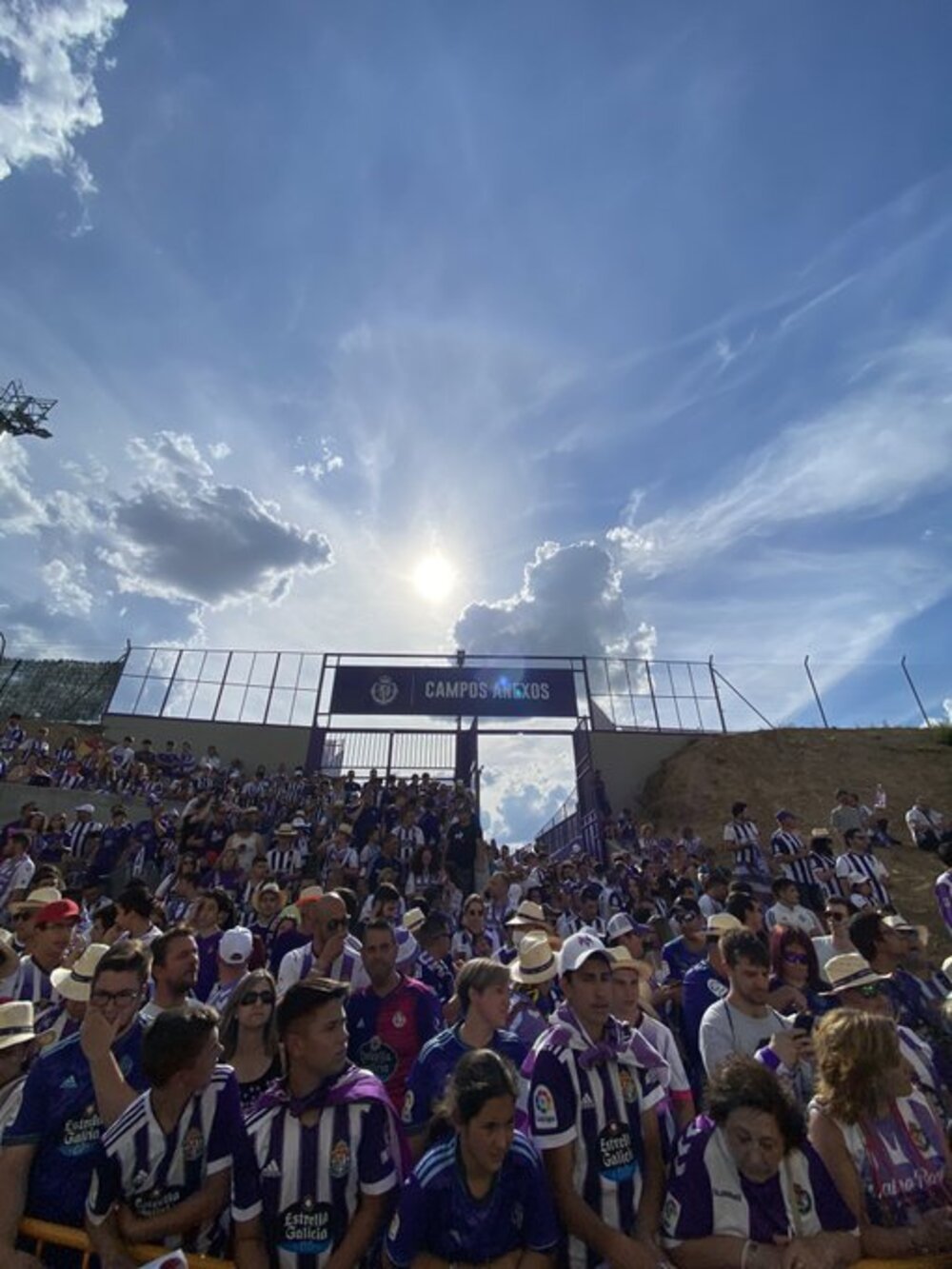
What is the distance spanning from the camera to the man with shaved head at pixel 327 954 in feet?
16.1

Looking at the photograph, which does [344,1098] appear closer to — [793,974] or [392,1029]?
[392,1029]

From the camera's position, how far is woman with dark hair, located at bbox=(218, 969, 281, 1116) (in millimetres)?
3418

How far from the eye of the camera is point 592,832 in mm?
19219

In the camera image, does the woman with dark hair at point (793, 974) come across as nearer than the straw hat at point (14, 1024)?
No

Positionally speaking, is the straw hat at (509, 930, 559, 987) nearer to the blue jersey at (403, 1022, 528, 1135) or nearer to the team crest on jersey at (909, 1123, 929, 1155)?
the blue jersey at (403, 1022, 528, 1135)

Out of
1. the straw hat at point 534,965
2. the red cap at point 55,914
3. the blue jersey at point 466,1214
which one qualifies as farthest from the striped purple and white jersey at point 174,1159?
the red cap at point 55,914

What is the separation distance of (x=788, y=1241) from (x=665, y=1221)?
44cm

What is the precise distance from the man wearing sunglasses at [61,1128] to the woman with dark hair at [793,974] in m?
4.18

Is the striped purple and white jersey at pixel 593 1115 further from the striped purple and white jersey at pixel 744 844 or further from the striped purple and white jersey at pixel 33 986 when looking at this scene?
the striped purple and white jersey at pixel 744 844

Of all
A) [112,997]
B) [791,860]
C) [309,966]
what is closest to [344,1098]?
[112,997]

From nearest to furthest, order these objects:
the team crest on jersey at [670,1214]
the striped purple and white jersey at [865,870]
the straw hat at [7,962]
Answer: the team crest on jersey at [670,1214], the straw hat at [7,962], the striped purple and white jersey at [865,870]

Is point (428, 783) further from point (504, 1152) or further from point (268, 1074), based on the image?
point (504, 1152)

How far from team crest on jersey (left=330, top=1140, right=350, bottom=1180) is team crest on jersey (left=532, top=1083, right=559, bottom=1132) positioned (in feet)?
2.57

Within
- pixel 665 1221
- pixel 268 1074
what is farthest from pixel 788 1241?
pixel 268 1074
